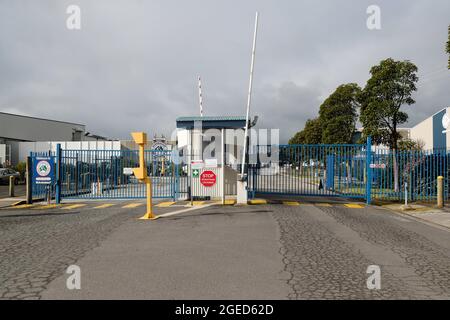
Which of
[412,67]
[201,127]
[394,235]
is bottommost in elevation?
[394,235]

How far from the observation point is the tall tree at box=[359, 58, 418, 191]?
1961 centimetres

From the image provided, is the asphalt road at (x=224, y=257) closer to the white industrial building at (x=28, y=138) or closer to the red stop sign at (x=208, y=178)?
the red stop sign at (x=208, y=178)

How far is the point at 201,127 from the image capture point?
53.1ft

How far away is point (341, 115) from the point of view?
31625 mm

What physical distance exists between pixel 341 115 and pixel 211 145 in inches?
762

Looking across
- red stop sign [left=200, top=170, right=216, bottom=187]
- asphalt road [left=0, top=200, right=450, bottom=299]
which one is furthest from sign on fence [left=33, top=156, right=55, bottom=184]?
red stop sign [left=200, top=170, right=216, bottom=187]

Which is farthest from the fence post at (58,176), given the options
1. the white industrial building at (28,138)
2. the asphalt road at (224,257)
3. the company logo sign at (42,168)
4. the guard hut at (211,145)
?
the white industrial building at (28,138)

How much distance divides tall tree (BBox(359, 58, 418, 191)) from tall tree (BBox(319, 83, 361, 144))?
1019cm

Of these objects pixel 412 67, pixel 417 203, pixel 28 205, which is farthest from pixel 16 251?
pixel 412 67

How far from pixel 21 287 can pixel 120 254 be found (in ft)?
6.12

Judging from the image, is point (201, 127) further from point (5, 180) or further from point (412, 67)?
point (5, 180)

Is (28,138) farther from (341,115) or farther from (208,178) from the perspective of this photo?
(208,178)

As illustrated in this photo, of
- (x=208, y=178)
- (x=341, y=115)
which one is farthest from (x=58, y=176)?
(x=341, y=115)

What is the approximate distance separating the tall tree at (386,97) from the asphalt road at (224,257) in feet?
36.8
